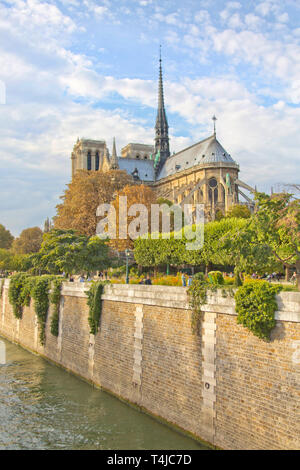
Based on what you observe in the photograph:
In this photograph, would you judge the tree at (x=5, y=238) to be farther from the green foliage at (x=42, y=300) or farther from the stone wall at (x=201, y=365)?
the stone wall at (x=201, y=365)

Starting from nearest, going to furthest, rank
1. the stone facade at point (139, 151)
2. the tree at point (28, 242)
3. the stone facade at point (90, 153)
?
1. the tree at point (28, 242)
2. the stone facade at point (90, 153)
3. the stone facade at point (139, 151)

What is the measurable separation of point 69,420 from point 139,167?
8971 centimetres

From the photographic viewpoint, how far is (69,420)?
16.0 meters

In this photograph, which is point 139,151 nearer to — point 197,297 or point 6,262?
point 6,262

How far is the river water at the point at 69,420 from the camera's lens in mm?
13930

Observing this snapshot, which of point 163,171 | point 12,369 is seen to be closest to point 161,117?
point 163,171

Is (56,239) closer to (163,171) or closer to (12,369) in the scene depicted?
(12,369)

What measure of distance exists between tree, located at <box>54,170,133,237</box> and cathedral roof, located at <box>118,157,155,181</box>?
45960mm

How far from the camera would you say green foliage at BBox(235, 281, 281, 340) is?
11.3 m

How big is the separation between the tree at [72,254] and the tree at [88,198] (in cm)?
1274

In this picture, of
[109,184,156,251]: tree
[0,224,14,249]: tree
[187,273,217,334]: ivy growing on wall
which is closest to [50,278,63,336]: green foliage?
[187,273,217,334]: ivy growing on wall

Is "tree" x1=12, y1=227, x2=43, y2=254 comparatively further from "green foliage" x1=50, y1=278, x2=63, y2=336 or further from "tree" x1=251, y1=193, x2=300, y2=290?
"tree" x1=251, y1=193, x2=300, y2=290

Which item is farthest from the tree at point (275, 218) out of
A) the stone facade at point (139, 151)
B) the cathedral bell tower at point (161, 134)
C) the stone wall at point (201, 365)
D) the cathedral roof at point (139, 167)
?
the stone facade at point (139, 151)

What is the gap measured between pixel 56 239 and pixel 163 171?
65751 millimetres
